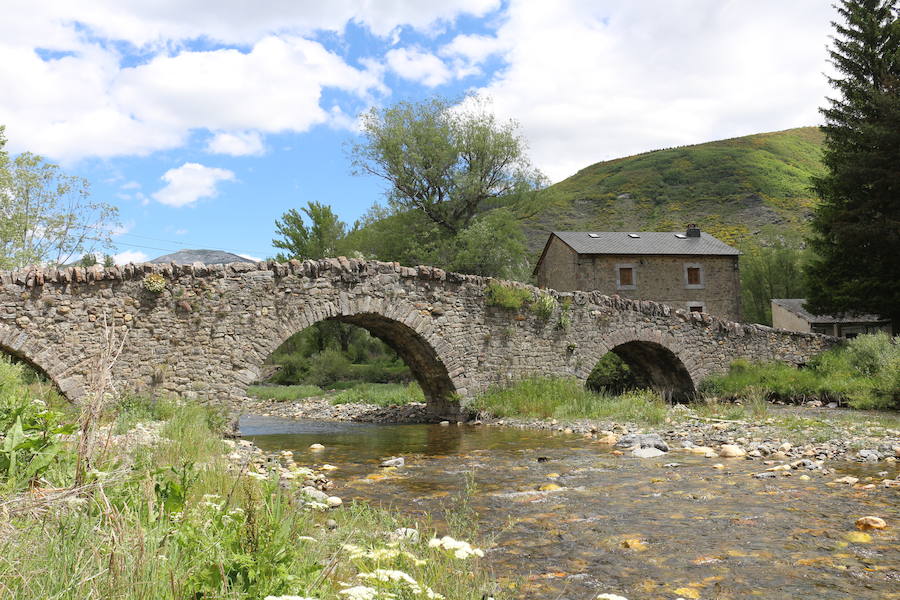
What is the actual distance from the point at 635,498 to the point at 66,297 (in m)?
8.56

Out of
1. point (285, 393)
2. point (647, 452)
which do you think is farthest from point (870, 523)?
point (285, 393)

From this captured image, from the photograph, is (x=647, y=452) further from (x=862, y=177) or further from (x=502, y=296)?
(x=862, y=177)

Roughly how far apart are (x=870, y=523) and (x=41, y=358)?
10.2m

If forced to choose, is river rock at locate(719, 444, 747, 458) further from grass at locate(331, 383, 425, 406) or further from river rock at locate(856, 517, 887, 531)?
grass at locate(331, 383, 425, 406)

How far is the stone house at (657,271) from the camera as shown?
2905 cm

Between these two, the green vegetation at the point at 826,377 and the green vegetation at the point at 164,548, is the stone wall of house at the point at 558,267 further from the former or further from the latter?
the green vegetation at the point at 164,548

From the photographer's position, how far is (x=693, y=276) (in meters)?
29.9

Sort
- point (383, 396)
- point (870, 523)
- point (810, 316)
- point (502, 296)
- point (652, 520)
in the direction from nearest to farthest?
1. point (870, 523)
2. point (652, 520)
3. point (502, 296)
4. point (383, 396)
5. point (810, 316)

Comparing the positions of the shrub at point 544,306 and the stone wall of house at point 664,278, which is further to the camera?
the stone wall of house at point 664,278

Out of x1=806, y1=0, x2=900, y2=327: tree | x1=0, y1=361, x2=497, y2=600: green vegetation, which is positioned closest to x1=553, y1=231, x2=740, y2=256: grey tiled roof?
x1=806, y1=0, x2=900, y2=327: tree

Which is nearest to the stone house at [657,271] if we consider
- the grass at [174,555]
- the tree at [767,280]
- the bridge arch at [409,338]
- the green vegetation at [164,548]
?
the tree at [767,280]

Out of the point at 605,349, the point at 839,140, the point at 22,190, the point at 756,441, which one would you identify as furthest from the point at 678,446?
the point at 22,190

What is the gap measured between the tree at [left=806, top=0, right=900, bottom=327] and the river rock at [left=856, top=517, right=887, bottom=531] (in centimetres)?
1620

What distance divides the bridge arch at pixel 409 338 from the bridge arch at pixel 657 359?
11.3 ft
